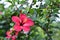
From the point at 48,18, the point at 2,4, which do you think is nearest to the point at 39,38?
the point at 48,18

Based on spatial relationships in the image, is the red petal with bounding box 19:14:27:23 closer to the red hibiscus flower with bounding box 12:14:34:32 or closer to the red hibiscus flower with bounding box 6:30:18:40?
the red hibiscus flower with bounding box 12:14:34:32

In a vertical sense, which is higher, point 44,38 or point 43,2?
point 43,2

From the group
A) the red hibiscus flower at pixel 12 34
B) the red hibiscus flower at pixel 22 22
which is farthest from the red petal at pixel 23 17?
the red hibiscus flower at pixel 12 34

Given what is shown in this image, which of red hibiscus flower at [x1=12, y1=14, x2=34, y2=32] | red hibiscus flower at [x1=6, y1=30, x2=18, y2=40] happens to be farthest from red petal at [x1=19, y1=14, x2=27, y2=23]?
red hibiscus flower at [x1=6, y1=30, x2=18, y2=40]

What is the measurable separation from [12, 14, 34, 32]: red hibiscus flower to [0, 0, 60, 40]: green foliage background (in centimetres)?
5

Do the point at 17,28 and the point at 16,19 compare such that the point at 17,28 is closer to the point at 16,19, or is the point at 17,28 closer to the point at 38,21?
the point at 16,19

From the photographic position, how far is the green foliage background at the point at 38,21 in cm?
155

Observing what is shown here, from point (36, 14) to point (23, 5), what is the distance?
0.13 metres

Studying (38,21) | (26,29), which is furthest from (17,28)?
(38,21)

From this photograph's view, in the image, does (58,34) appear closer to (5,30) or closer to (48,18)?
(48,18)

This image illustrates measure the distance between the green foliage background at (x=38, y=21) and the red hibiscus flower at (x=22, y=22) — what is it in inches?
1.8

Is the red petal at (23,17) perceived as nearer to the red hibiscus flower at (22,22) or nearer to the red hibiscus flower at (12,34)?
the red hibiscus flower at (22,22)

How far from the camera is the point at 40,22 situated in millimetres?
1555

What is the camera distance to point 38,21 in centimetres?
157
